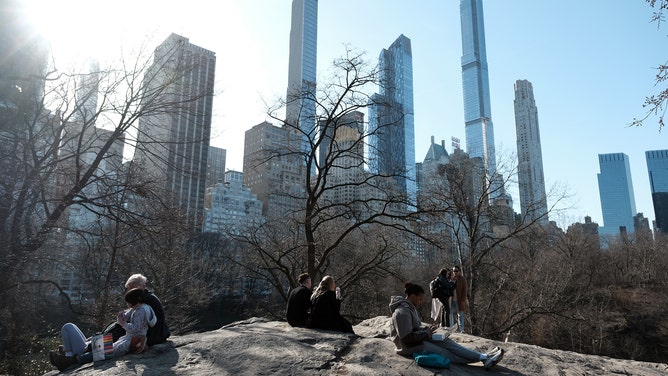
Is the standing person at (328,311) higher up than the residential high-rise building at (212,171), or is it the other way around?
the residential high-rise building at (212,171)

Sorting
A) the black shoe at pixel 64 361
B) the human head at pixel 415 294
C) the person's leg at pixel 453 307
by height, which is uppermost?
the human head at pixel 415 294

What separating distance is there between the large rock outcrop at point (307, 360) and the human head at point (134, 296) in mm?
694

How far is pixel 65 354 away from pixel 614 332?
3588 cm

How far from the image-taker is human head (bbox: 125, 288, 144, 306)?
594 centimetres

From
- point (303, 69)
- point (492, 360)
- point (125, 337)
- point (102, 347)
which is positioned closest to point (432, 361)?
point (492, 360)

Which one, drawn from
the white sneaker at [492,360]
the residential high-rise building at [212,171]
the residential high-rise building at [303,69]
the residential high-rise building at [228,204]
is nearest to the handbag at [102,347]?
the white sneaker at [492,360]

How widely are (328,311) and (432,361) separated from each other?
246 cm

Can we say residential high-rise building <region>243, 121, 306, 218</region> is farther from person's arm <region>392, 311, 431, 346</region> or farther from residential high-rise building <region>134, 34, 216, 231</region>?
person's arm <region>392, 311, 431, 346</region>

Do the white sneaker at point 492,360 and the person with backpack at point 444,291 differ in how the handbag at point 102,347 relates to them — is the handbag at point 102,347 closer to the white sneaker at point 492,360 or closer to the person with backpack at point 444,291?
the white sneaker at point 492,360

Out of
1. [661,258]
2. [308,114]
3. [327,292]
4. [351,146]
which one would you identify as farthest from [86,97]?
[661,258]

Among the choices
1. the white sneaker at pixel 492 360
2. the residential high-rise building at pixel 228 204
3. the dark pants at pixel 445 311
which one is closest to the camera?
the white sneaker at pixel 492 360

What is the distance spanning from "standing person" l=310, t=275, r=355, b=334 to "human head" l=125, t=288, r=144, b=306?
280 centimetres

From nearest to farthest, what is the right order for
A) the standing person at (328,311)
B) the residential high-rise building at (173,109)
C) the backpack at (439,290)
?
the standing person at (328,311) < the backpack at (439,290) < the residential high-rise building at (173,109)

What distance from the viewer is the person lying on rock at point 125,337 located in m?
5.88
